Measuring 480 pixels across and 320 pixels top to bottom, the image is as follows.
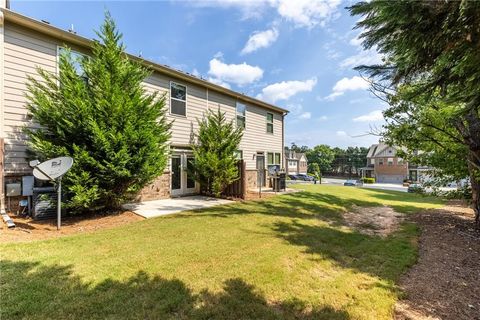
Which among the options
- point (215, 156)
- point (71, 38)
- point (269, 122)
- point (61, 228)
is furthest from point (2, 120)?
point (269, 122)

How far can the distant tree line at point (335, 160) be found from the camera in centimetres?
6819

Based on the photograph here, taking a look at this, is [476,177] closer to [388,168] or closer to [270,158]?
[270,158]

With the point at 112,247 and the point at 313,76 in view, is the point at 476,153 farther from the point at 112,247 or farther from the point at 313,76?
the point at 112,247

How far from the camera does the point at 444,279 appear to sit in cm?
394

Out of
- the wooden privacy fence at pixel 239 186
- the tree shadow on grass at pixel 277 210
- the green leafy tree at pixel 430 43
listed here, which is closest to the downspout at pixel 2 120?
the tree shadow on grass at pixel 277 210

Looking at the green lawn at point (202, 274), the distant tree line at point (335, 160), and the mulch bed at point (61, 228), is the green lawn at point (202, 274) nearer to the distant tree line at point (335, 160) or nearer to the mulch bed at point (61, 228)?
the mulch bed at point (61, 228)

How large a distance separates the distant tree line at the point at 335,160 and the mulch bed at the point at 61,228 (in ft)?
213

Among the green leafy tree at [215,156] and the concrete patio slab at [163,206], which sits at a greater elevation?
the green leafy tree at [215,156]

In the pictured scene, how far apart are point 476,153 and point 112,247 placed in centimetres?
1033

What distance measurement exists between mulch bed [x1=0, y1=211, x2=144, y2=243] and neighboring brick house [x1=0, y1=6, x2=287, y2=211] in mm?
1338

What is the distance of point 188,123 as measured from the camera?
10.9m

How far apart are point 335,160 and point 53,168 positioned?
75.3m

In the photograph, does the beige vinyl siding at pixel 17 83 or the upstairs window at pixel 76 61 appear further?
the upstairs window at pixel 76 61

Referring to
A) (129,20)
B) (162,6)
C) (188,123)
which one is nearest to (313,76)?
(188,123)
